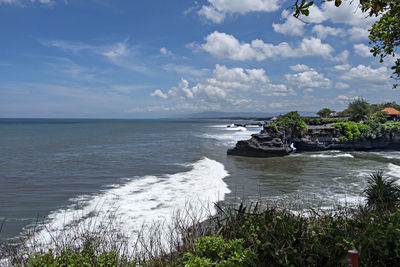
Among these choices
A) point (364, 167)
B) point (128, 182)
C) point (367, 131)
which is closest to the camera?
point (128, 182)

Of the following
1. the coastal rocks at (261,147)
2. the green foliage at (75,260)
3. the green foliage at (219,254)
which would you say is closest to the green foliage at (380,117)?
the coastal rocks at (261,147)

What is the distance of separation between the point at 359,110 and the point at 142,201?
54.7 meters

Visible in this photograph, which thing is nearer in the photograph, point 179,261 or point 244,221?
point 179,261

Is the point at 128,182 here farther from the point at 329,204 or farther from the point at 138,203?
the point at 329,204

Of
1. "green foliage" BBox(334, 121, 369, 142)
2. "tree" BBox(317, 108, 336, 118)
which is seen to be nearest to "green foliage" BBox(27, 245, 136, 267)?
"green foliage" BBox(334, 121, 369, 142)

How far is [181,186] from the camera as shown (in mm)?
17266

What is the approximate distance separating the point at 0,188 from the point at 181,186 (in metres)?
12.7

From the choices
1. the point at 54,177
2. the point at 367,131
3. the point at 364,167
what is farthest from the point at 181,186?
the point at 367,131

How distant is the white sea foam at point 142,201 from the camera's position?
10385mm

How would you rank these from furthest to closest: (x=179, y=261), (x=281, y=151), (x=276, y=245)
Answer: (x=281, y=151), (x=179, y=261), (x=276, y=245)

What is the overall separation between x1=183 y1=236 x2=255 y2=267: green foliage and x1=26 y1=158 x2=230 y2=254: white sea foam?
9.55ft

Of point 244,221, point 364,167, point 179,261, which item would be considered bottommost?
point 364,167

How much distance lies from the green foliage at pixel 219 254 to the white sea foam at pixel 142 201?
2911 mm

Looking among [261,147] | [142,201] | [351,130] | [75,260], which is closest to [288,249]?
[75,260]
